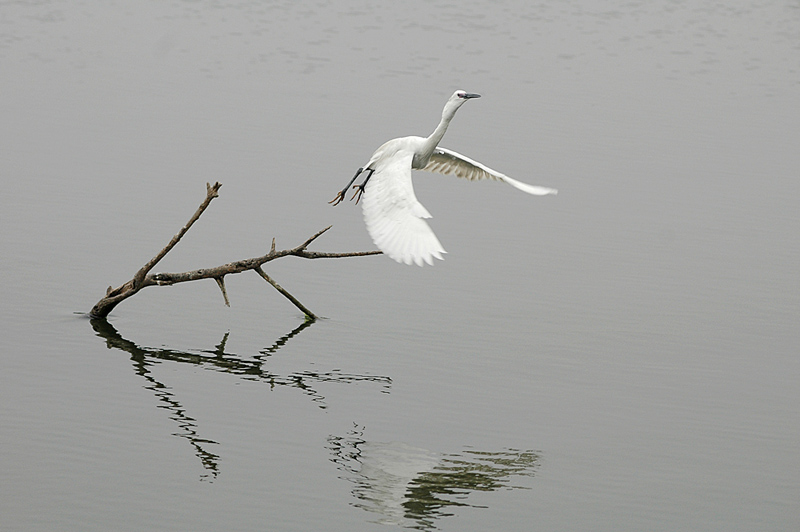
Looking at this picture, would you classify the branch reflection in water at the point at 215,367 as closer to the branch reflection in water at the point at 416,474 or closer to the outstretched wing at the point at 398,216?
the branch reflection in water at the point at 416,474

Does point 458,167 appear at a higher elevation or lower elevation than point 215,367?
higher

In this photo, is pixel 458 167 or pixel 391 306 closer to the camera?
pixel 458 167

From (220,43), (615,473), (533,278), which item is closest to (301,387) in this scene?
(615,473)

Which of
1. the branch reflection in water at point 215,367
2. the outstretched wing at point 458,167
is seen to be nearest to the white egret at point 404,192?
the outstretched wing at point 458,167

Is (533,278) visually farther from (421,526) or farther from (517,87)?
(517,87)

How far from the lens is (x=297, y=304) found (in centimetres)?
1319

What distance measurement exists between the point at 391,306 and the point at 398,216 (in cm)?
348

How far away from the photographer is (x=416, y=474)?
9.79 meters

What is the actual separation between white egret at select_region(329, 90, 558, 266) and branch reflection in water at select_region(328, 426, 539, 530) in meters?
1.66

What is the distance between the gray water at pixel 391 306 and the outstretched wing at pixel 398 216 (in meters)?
1.68

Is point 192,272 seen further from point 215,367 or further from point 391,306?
point 391,306

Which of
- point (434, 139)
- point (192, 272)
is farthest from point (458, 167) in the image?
point (192, 272)

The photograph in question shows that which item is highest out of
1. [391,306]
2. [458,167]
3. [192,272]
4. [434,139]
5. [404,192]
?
[434,139]

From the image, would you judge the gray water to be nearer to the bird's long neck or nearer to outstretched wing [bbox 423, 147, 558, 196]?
outstretched wing [bbox 423, 147, 558, 196]
